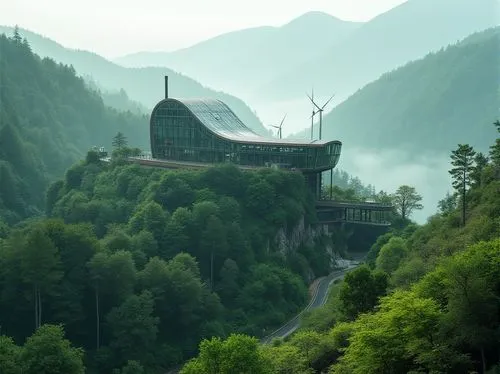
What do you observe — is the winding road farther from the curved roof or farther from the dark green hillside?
the dark green hillside

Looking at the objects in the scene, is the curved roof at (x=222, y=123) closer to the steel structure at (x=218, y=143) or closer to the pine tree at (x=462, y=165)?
the steel structure at (x=218, y=143)

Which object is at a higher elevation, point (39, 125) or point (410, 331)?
point (39, 125)

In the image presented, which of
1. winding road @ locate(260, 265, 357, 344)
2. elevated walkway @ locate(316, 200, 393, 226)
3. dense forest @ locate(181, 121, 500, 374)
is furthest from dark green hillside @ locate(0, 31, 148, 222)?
dense forest @ locate(181, 121, 500, 374)

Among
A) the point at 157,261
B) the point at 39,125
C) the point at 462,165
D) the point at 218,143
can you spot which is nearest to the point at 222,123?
the point at 218,143

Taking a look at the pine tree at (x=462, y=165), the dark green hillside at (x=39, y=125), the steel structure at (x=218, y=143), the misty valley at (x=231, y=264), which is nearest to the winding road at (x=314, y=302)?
the misty valley at (x=231, y=264)

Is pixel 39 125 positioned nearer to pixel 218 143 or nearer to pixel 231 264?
pixel 218 143

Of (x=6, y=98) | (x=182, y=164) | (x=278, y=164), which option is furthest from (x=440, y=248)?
(x=6, y=98)
